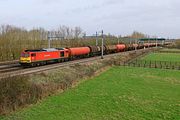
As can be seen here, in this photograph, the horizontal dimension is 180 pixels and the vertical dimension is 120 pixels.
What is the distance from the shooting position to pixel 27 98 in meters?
21.8

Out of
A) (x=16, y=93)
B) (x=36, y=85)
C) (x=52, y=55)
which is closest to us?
(x=16, y=93)

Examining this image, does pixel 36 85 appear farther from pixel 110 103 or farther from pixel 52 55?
pixel 52 55

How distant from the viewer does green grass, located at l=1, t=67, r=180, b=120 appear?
19.8m

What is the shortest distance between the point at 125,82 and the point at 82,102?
12.1 meters

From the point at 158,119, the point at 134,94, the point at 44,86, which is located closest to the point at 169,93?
the point at 134,94

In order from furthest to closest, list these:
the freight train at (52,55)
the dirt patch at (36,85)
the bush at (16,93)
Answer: the freight train at (52,55) < the dirt patch at (36,85) < the bush at (16,93)

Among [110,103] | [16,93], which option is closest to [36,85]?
[16,93]

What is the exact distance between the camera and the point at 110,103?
23.6 meters

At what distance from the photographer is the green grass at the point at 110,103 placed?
19.8 meters

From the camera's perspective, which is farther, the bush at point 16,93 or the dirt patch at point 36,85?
the dirt patch at point 36,85

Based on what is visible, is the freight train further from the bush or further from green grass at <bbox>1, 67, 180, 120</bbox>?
the bush

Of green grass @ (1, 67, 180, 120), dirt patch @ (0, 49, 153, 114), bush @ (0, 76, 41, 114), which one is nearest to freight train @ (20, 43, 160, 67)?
dirt patch @ (0, 49, 153, 114)

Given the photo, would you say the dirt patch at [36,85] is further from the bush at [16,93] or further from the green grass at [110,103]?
the green grass at [110,103]

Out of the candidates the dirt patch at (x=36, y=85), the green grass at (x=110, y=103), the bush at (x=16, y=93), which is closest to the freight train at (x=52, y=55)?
the dirt patch at (x=36, y=85)
